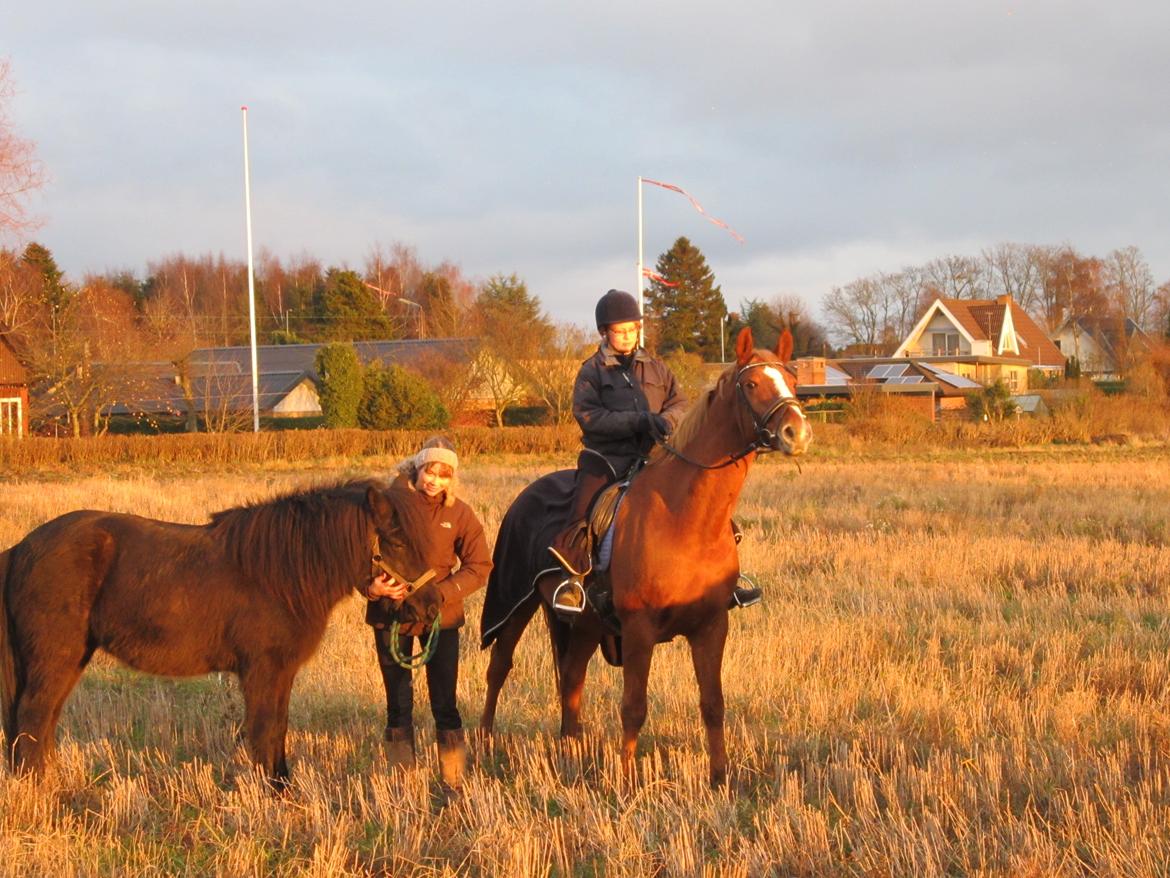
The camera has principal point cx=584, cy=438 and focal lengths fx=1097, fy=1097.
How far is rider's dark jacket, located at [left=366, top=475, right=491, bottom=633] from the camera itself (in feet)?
18.3

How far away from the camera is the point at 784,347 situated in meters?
5.29

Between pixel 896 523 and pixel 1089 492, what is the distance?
6054 mm

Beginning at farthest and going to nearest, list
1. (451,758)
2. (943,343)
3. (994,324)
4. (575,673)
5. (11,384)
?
(943,343), (994,324), (11,384), (575,673), (451,758)

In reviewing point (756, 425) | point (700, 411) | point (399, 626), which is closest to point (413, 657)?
point (399, 626)

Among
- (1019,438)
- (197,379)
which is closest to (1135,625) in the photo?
(1019,438)

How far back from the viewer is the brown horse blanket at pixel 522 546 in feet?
21.2

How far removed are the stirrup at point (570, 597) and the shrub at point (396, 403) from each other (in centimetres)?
3137

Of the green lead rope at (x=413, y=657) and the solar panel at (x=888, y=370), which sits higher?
the solar panel at (x=888, y=370)

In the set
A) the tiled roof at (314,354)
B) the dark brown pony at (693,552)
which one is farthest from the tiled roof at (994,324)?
the dark brown pony at (693,552)

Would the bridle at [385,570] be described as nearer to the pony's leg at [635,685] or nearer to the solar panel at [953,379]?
the pony's leg at [635,685]

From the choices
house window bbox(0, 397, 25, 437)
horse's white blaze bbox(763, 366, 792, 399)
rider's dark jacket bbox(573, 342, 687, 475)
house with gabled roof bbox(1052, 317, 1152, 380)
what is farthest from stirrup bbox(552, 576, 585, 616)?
house with gabled roof bbox(1052, 317, 1152, 380)

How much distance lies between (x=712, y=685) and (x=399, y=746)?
5.55 ft

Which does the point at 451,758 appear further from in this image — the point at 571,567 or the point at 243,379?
the point at 243,379

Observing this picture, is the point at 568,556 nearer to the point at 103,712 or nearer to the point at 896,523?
the point at 103,712
